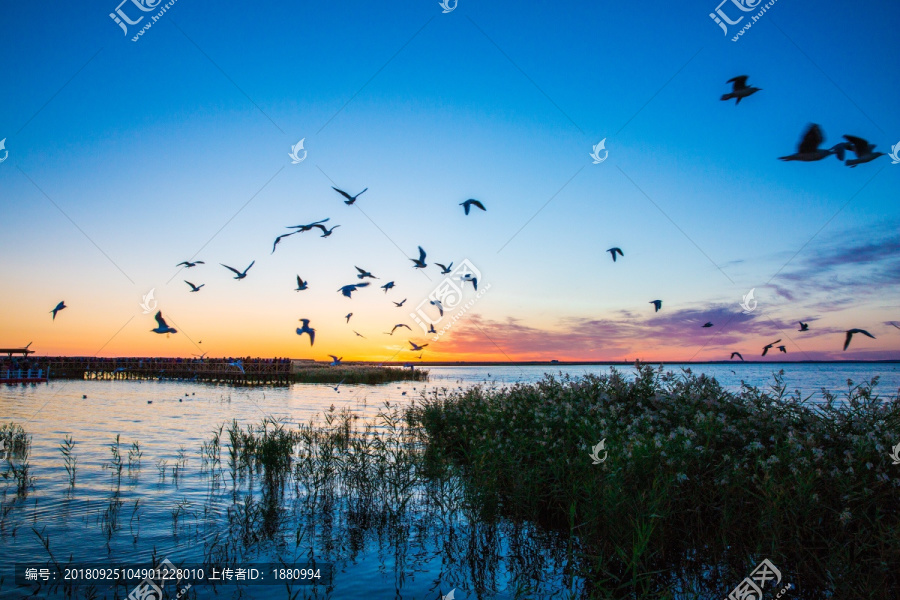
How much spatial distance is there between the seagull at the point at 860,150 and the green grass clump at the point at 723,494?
3.73m

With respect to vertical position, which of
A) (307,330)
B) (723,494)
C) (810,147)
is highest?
(810,147)

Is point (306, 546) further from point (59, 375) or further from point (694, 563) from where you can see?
point (59, 375)

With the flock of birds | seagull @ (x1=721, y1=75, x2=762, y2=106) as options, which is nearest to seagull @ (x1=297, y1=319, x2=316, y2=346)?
the flock of birds

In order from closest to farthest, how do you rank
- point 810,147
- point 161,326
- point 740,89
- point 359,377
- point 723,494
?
point 723,494 < point 810,147 < point 740,89 < point 161,326 < point 359,377

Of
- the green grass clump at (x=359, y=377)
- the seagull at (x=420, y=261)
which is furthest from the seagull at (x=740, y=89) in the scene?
the green grass clump at (x=359, y=377)

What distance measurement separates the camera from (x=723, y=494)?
6.56 m

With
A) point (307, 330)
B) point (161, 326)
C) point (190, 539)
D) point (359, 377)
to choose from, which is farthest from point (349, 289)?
point (359, 377)

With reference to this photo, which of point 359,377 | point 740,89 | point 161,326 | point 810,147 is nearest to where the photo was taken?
point 810,147

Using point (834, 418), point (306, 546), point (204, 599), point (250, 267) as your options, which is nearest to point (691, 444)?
point (834, 418)

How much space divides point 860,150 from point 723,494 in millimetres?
6239

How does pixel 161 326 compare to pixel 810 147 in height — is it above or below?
below

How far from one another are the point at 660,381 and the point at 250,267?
10599 mm

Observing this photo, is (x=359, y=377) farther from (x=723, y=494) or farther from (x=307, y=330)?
(x=723, y=494)

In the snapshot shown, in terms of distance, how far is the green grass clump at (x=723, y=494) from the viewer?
5.70 metres
